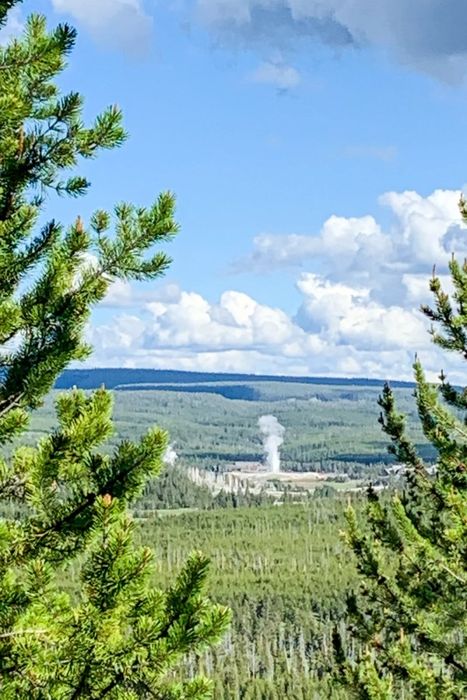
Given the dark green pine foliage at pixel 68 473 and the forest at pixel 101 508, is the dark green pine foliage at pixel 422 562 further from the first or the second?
the dark green pine foliage at pixel 68 473

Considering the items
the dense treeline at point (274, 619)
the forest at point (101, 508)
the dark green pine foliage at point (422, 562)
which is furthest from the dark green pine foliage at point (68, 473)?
the dense treeline at point (274, 619)

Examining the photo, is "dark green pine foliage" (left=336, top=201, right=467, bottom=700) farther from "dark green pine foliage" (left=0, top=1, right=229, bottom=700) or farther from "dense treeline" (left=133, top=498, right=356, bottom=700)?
"dense treeline" (left=133, top=498, right=356, bottom=700)

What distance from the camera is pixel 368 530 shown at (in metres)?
15.5

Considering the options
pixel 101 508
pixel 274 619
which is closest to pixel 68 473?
pixel 101 508

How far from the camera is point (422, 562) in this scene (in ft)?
43.9

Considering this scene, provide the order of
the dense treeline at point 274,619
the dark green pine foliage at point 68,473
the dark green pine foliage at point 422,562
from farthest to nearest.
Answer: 1. the dense treeline at point 274,619
2. the dark green pine foliage at point 422,562
3. the dark green pine foliage at point 68,473

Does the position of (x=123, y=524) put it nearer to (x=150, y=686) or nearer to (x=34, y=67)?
(x=150, y=686)

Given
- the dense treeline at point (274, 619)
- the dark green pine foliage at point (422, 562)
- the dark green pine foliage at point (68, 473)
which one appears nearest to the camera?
the dark green pine foliage at point (68, 473)

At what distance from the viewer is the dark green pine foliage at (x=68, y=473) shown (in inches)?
252

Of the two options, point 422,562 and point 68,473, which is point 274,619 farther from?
point 68,473

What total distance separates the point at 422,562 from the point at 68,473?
762cm

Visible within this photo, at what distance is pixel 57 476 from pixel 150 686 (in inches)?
82.4

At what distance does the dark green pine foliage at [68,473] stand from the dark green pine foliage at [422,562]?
472 centimetres

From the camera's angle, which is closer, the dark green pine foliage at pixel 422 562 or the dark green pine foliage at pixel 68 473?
the dark green pine foliage at pixel 68 473
